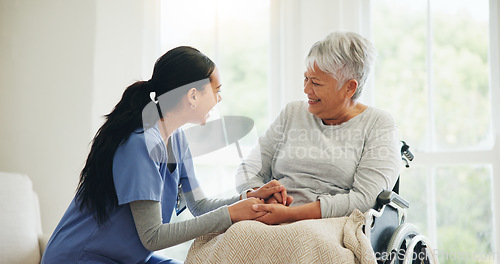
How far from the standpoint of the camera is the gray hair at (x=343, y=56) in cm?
161

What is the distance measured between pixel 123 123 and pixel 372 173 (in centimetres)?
72

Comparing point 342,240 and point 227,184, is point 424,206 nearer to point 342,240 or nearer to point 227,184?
point 227,184

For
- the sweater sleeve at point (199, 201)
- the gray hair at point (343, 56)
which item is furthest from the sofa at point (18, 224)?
the gray hair at point (343, 56)

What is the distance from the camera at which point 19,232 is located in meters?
1.92

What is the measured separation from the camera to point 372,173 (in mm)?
1514

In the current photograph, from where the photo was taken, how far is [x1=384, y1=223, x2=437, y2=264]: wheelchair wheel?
1421 mm

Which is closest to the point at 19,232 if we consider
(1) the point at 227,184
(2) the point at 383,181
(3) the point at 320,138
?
(1) the point at 227,184

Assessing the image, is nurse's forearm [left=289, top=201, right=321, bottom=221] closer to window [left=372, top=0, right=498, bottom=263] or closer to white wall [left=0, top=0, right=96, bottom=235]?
window [left=372, top=0, right=498, bottom=263]

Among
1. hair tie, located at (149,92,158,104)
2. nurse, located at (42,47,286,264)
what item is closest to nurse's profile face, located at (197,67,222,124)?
nurse, located at (42,47,286,264)

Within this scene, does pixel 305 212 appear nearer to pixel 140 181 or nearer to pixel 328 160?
pixel 328 160

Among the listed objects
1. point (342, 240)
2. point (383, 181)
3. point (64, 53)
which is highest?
point (64, 53)

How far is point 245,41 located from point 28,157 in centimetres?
118

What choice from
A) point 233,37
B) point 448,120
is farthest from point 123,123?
point 448,120

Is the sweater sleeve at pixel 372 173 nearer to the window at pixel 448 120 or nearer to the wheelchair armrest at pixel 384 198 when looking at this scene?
the wheelchair armrest at pixel 384 198
